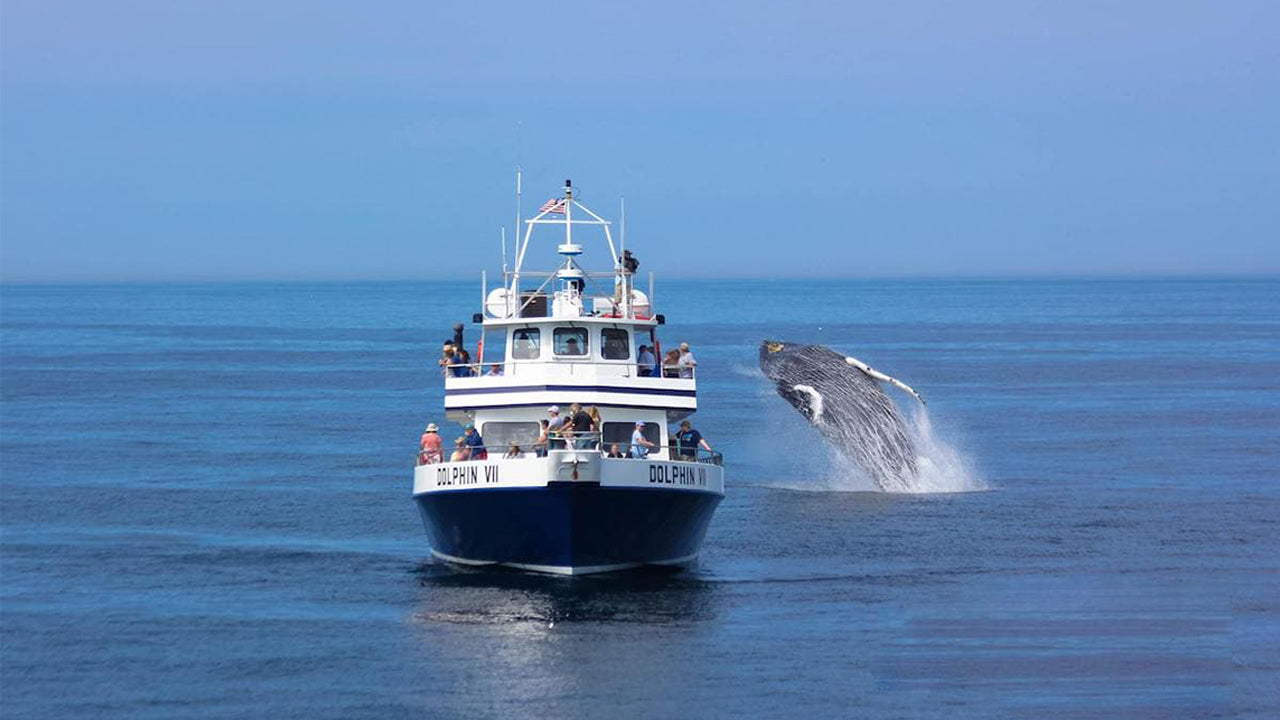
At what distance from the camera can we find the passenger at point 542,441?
3556 centimetres

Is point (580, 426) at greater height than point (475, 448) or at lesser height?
greater

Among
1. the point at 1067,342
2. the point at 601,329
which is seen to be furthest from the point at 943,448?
the point at 1067,342

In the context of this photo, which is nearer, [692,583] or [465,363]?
[692,583]

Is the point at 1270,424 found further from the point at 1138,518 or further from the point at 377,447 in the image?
the point at 377,447

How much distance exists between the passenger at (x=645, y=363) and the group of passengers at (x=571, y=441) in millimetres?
1360

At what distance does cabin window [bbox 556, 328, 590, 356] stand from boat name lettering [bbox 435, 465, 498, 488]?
3.80 metres

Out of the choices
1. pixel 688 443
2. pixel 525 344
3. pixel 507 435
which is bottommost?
pixel 688 443

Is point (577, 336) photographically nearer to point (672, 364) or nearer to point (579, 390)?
point (672, 364)

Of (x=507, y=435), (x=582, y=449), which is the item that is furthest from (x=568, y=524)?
(x=507, y=435)

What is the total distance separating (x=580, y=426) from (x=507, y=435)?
2317 millimetres

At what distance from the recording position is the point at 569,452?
35000mm

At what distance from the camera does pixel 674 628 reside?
3334cm

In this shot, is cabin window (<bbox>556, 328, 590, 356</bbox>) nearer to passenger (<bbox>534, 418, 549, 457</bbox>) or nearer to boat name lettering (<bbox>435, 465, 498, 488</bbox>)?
passenger (<bbox>534, 418, 549, 457</bbox>)

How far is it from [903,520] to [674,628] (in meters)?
13.7
